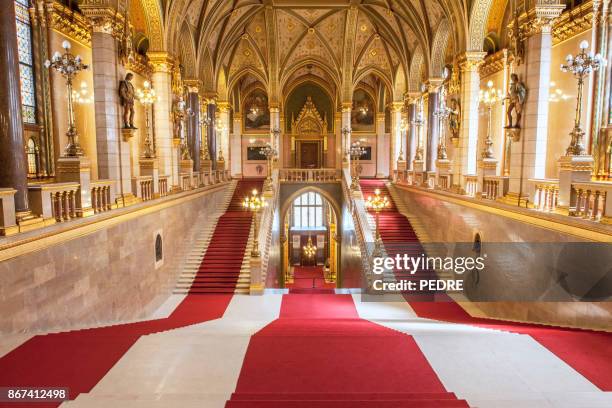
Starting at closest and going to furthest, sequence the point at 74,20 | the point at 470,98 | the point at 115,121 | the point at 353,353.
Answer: the point at 353,353 < the point at 115,121 < the point at 74,20 < the point at 470,98

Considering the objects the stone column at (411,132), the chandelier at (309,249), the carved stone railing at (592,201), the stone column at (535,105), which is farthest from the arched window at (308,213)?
the carved stone railing at (592,201)

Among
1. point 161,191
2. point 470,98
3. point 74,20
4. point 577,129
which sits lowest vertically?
point 161,191

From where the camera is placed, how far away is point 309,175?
22.3m

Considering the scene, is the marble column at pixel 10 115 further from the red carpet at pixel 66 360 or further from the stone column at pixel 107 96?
the stone column at pixel 107 96

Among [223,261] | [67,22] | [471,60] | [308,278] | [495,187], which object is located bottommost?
[308,278]

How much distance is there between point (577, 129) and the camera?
797cm

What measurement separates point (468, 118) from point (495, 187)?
3.92m

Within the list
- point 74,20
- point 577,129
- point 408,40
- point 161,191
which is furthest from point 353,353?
point 408,40

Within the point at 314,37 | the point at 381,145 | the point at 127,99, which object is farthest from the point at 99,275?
the point at 381,145

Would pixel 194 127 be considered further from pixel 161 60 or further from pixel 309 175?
pixel 309 175

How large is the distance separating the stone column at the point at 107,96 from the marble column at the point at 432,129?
1296 centimetres

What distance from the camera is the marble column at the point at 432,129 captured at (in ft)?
58.0

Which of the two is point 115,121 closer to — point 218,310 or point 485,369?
point 218,310

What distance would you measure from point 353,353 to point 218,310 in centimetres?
709
